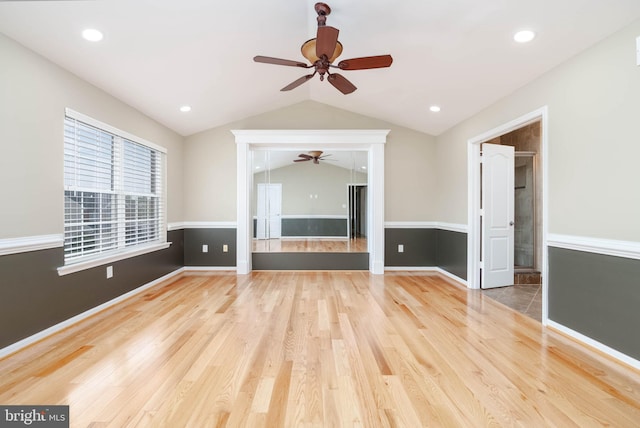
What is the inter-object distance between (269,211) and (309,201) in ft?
2.62

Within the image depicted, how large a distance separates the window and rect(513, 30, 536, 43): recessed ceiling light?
403cm

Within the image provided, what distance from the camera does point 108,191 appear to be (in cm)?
362

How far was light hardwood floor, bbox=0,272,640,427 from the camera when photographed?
5.51 ft

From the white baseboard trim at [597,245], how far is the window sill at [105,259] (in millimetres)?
4528

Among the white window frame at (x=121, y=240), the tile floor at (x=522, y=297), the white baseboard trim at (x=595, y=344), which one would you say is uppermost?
the white window frame at (x=121, y=240)

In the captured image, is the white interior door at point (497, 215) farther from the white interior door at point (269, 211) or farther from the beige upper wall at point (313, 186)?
the white interior door at point (269, 211)

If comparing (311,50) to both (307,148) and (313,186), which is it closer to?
(307,148)

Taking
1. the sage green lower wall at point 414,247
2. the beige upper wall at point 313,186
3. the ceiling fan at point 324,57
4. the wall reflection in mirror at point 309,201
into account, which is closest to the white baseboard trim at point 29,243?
the ceiling fan at point 324,57

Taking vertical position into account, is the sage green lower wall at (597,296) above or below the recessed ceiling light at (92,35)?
below

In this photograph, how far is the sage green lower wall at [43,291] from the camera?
236cm

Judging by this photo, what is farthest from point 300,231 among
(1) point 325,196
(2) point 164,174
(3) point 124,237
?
(3) point 124,237

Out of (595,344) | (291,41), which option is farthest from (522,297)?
(291,41)

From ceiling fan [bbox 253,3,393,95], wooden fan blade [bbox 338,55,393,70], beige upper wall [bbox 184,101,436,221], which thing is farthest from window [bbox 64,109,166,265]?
wooden fan blade [bbox 338,55,393,70]

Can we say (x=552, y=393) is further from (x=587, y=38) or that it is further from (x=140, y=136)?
(x=140, y=136)
